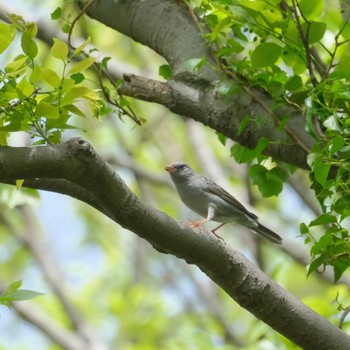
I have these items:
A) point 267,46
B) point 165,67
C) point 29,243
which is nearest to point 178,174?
point 165,67

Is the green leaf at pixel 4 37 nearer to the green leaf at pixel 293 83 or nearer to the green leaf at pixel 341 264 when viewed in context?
the green leaf at pixel 293 83

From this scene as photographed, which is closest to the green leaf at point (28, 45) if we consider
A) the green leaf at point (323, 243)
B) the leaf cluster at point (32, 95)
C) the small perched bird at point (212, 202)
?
the leaf cluster at point (32, 95)

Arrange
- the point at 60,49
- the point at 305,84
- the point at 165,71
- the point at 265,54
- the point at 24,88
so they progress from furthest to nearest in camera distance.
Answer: the point at 165,71 < the point at 305,84 < the point at 265,54 < the point at 60,49 < the point at 24,88

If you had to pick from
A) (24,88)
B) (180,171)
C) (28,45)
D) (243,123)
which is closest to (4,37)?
(28,45)

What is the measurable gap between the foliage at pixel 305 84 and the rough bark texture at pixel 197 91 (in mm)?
47

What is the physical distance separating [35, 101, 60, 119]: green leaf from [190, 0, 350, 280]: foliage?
31.2 inches

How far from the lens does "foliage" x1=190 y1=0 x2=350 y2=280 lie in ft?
7.79

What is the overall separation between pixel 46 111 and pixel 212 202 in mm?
1918

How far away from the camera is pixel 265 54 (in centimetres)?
254

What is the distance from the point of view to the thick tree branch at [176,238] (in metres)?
1.90

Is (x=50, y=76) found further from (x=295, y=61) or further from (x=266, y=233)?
(x=266, y=233)

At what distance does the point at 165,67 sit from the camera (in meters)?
3.13

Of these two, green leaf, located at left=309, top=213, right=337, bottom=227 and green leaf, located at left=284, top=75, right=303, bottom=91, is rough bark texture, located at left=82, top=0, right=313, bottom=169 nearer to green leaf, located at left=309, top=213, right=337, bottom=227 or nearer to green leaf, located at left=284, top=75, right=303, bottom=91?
green leaf, located at left=284, top=75, right=303, bottom=91

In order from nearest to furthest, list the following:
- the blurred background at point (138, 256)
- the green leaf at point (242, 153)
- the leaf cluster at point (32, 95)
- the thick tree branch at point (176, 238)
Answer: the thick tree branch at point (176, 238) → the leaf cluster at point (32, 95) → the green leaf at point (242, 153) → the blurred background at point (138, 256)
